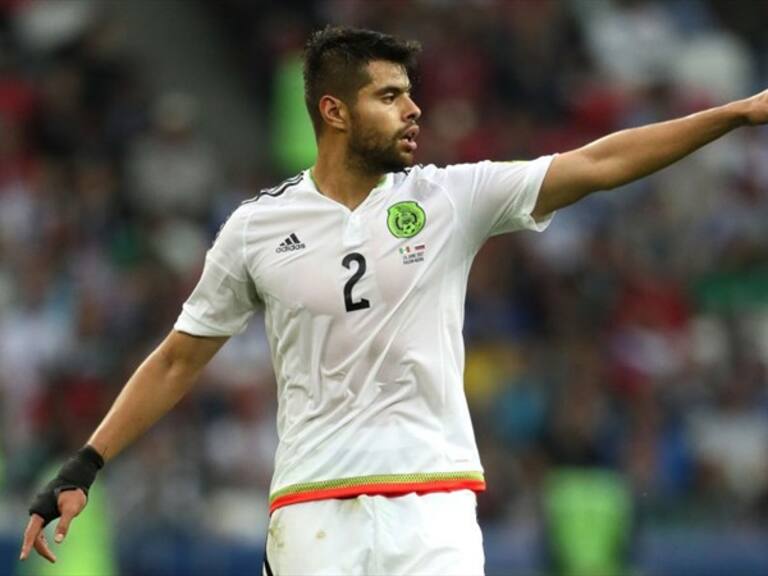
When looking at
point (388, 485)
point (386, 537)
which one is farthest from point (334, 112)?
point (386, 537)

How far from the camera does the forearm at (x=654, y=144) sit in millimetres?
6441

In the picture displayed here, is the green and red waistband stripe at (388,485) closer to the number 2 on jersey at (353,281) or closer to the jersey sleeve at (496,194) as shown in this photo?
the number 2 on jersey at (353,281)

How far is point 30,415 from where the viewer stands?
13031mm

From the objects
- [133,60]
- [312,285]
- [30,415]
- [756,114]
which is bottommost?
[30,415]

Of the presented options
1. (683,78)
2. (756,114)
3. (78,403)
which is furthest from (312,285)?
(683,78)

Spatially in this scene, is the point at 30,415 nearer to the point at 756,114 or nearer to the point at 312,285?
the point at 312,285

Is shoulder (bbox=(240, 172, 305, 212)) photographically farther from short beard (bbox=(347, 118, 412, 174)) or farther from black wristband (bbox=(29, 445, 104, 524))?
black wristband (bbox=(29, 445, 104, 524))

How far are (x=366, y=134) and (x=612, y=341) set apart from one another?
716 centimetres

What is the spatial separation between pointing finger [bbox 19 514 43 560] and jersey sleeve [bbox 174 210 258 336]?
77cm

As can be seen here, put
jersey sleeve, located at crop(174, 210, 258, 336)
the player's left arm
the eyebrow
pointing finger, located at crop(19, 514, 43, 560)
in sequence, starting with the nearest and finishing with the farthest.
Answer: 1. the player's left arm
2. pointing finger, located at crop(19, 514, 43, 560)
3. the eyebrow
4. jersey sleeve, located at crop(174, 210, 258, 336)

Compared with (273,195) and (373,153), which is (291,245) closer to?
(273,195)

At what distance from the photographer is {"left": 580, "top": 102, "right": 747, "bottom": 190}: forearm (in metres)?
6.44

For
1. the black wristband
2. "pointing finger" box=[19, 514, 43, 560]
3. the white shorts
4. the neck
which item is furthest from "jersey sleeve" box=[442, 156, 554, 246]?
"pointing finger" box=[19, 514, 43, 560]

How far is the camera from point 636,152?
21.4ft
